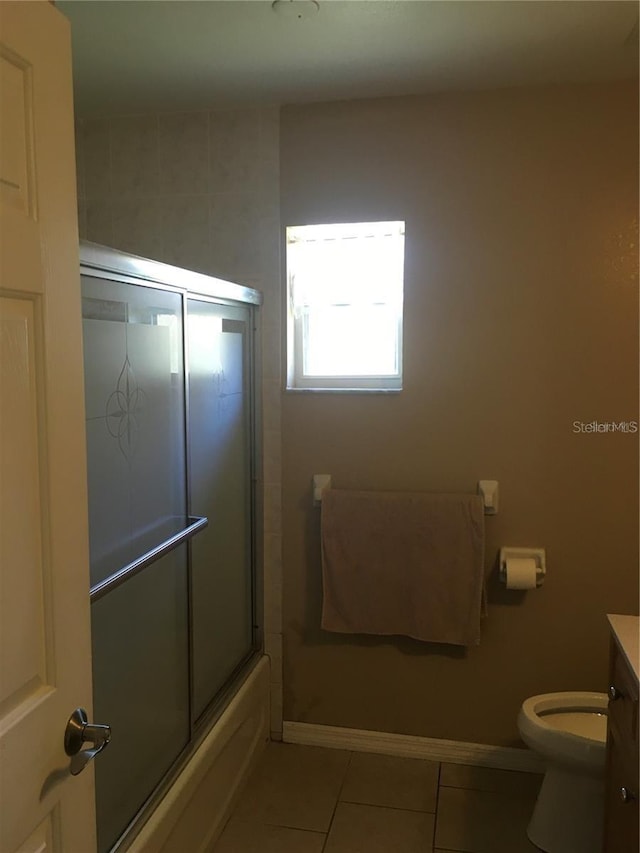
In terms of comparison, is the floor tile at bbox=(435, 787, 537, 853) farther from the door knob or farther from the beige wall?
the door knob

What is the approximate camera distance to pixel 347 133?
97.7 inches

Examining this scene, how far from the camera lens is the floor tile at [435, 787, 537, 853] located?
7.17ft

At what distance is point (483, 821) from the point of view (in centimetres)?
230

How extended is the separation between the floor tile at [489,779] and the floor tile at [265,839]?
54cm

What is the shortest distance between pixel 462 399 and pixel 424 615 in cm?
76

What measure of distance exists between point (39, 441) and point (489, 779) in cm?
218

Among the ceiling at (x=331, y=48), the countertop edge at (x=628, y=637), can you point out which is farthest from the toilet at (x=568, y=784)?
the ceiling at (x=331, y=48)

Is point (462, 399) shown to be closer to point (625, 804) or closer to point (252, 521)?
point (252, 521)

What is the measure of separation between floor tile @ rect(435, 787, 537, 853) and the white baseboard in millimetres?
159

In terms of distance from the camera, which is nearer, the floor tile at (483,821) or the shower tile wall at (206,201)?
the floor tile at (483,821)

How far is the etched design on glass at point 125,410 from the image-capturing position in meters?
1.66

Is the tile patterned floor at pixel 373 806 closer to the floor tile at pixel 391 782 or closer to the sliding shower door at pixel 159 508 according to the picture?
the floor tile at pixel 391 782

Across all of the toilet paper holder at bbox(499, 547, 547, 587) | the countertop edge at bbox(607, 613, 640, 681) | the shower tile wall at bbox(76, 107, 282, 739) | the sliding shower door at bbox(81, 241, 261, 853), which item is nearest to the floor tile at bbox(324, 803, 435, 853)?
the sliding shower door at bbox(81, 241, 261, 853)

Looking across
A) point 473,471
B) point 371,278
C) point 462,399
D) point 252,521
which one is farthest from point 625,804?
point 371,278
